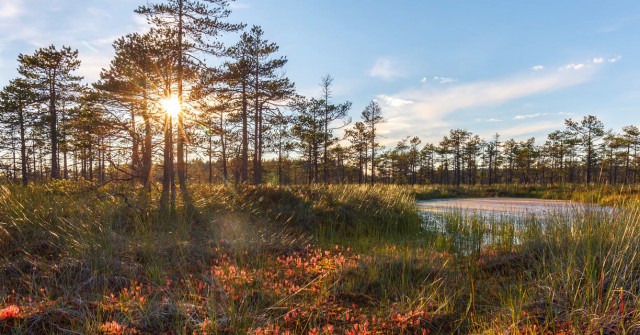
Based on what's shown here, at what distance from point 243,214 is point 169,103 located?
18.2ft

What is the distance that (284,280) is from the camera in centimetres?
393

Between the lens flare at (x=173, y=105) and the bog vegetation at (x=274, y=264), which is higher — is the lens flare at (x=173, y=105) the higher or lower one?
the higher one

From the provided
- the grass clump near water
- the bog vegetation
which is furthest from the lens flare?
the grass clump near water

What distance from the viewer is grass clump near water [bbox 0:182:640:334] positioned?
9.09ft

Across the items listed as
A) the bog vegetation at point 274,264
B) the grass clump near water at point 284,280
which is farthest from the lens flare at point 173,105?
the grass clump near water at point 284,280

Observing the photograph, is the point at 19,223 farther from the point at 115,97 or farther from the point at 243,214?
the point at 115,97

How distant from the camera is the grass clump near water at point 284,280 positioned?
2770mm

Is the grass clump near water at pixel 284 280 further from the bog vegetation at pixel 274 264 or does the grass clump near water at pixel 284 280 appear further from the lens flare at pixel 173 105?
the lens flare at pixel 173 105

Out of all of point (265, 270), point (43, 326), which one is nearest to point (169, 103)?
point (265, 270)

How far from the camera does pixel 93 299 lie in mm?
3199

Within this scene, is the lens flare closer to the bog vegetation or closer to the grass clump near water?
the bog vegetation

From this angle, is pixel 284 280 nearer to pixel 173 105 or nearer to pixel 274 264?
pixel 274 264

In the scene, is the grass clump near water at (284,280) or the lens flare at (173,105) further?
the lens flare at (173,105)

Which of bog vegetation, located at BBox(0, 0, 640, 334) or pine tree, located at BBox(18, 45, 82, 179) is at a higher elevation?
pine tree, located at BBox(18, 45, 82, 179)
